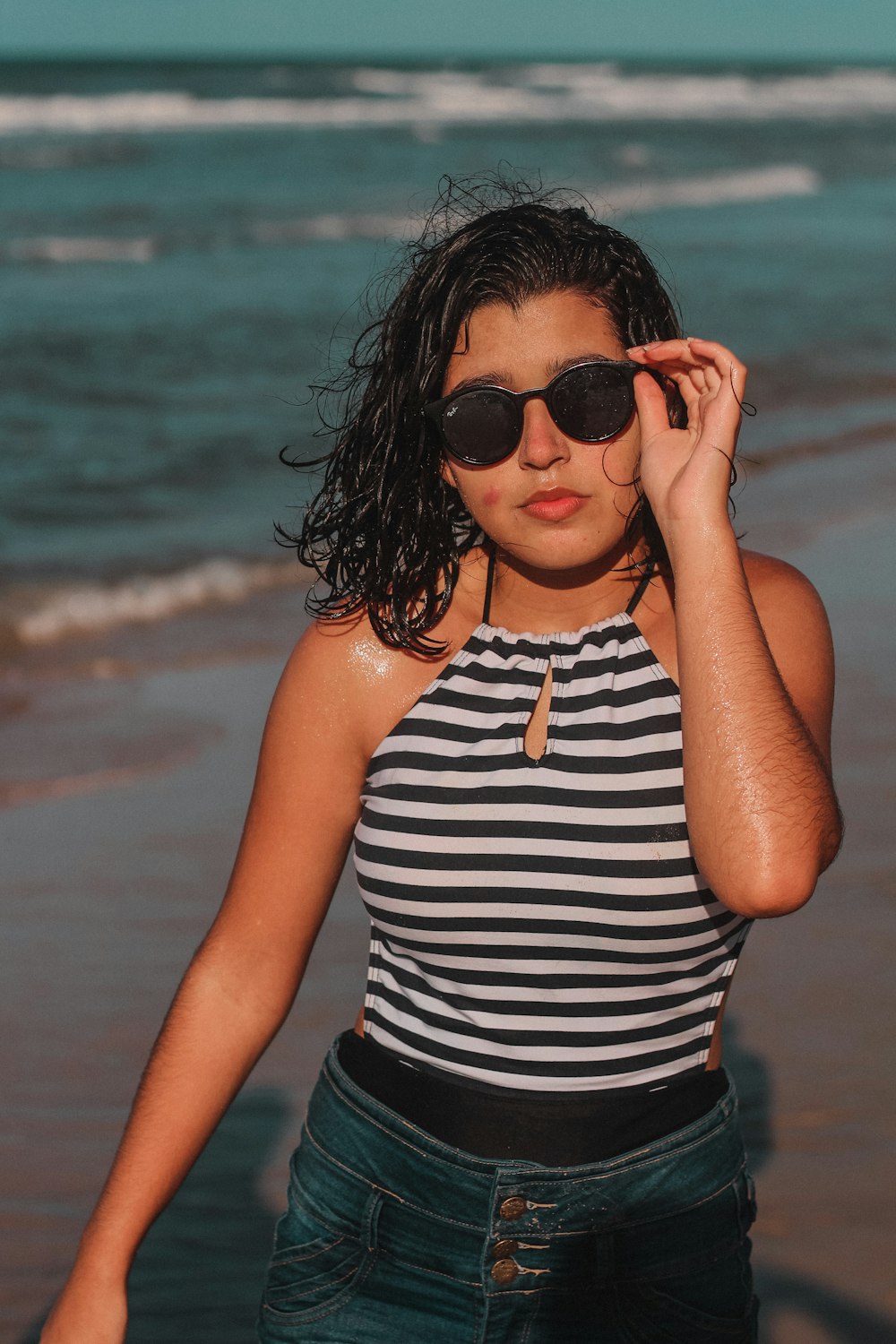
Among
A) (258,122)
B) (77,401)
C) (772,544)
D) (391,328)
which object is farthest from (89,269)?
(258,122)

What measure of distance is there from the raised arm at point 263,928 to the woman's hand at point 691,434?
19.5 inches

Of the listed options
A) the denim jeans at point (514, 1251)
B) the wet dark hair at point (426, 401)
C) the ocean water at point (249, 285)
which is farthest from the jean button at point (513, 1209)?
the ocean water at point (249, 285)

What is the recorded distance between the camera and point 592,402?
6.84 feet

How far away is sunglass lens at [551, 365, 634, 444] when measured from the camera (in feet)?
6.81

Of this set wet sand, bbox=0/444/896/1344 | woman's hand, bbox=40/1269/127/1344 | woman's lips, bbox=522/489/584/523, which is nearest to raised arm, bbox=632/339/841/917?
woman's lips, bbox=522/489/584/523

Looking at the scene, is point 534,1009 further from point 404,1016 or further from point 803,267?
point 803,267

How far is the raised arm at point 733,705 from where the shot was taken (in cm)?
186

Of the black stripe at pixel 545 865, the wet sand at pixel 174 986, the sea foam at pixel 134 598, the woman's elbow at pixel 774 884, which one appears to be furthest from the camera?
the sea foam at pixel 134 598

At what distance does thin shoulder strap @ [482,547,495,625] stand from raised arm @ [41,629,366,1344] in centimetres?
22

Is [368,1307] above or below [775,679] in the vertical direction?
below

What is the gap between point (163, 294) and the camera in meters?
16.2

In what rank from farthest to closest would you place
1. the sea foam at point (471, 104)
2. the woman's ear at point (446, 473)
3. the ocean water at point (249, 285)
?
the sea foam at point (471, 104) < the ocean water at point (249, 285) < the woman's ear at point (446, 473)

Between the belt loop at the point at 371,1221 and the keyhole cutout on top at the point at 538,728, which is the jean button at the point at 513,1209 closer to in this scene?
the belt loop at the point at 371,1221

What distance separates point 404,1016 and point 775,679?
0.67m
